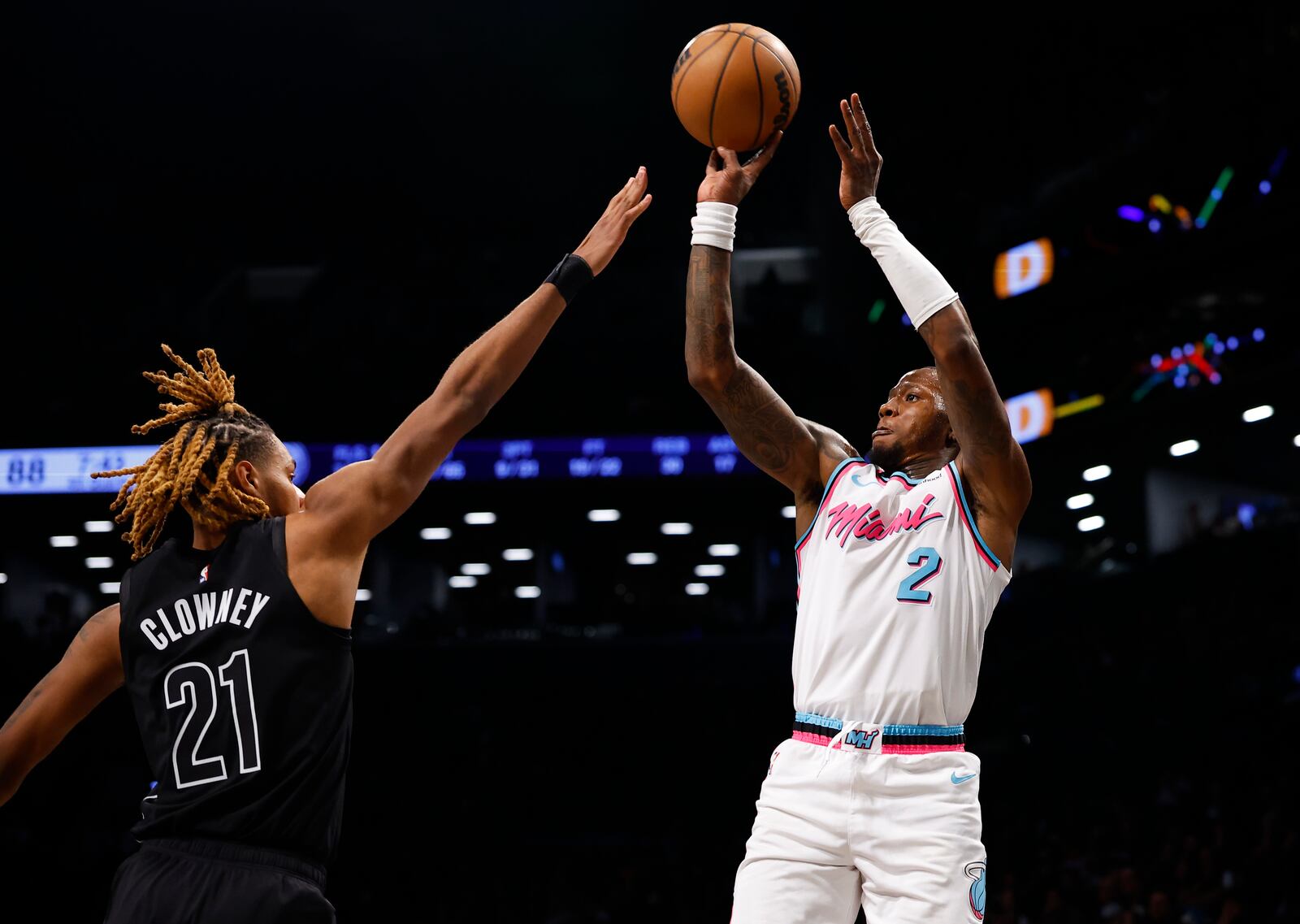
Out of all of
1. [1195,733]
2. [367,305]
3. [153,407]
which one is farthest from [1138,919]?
[367,305]

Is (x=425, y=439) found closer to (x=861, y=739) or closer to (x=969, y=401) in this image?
(x=861, y=739)

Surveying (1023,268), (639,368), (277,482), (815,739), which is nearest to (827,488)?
(815,739)

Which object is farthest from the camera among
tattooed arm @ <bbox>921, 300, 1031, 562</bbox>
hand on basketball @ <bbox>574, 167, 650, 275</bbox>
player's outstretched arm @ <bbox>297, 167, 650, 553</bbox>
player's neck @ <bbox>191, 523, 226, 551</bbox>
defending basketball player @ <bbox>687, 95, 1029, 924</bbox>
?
tattooed arm @ <bbox>921, 300, 1031, 562</bbox>

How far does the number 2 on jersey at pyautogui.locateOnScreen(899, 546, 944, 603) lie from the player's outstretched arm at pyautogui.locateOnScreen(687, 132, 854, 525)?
0.46 m

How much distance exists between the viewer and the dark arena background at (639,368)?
47.8 ft

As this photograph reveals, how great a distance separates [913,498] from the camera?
3654 mm

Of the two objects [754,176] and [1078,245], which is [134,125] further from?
[754,176]

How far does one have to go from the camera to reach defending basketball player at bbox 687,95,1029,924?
3.28m

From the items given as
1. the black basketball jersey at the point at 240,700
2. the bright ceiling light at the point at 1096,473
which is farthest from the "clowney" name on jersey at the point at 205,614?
the bright ceiling light at the point at 1096,473

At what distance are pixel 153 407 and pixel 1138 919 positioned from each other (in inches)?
551

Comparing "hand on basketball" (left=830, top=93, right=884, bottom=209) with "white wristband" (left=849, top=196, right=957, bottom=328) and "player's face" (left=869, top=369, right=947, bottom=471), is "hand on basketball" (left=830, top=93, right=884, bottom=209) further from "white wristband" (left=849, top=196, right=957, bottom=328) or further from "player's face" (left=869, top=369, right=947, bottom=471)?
"player's face" (left=869, top=369, right=947, bottom=471)

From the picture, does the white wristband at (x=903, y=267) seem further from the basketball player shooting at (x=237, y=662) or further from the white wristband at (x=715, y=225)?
the basketball player shooting at (x=237, y=662)

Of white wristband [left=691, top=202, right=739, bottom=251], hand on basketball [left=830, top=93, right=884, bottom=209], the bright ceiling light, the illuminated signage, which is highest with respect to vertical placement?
the illuminated signage

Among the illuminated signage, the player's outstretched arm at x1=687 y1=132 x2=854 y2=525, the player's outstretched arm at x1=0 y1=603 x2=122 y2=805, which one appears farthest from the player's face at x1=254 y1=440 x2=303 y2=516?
the illuminated signage
